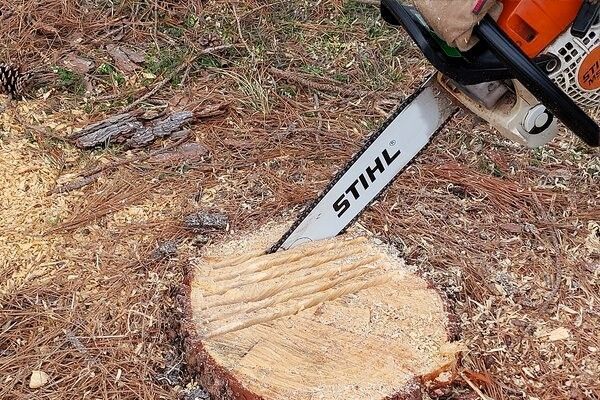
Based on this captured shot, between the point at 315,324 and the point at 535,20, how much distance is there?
1.05m

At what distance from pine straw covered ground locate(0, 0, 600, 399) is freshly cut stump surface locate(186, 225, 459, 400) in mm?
158

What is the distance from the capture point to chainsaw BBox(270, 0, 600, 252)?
1.67 metres

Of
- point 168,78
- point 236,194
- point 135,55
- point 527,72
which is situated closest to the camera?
point 527,72

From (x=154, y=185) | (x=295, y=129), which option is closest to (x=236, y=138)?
(x=295, y=129)

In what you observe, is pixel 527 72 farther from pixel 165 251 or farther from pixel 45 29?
pixel 45 29

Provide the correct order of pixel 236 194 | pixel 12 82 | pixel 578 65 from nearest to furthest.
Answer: pixel 578 65, pixel 236 194, pixel 12 82

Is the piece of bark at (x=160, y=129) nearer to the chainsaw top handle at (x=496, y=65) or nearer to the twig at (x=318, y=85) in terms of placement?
the twig at (x=318, y=85)

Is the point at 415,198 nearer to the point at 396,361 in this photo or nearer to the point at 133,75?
the point at 396,361

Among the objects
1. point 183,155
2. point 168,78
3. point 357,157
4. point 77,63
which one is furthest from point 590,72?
point 77,63

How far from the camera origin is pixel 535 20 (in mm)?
1670

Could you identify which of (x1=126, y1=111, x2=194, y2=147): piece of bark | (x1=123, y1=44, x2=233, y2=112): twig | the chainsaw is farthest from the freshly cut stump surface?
(x1=123, y1=44, x2=233, y2=112): twig

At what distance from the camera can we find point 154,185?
2.88 m

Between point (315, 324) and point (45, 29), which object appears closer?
point (315, 324)

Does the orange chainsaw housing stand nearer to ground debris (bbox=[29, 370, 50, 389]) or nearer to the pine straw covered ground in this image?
the pine straw covered ground
